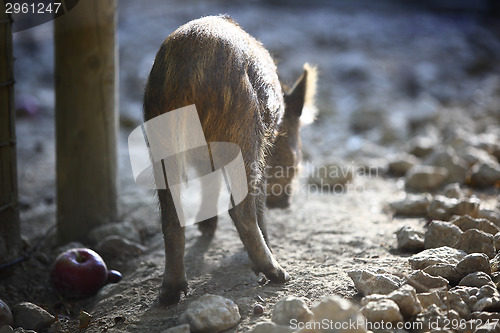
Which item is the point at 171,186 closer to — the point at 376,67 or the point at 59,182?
the point at 59,182

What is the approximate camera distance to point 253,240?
3.11 metres

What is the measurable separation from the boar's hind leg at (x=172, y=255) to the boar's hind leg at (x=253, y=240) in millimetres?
319

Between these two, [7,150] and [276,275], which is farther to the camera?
[7,150]

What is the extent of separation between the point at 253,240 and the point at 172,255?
1.47ft

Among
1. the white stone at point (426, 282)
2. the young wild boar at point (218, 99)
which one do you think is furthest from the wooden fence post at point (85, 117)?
the white stone at point (426, 282)

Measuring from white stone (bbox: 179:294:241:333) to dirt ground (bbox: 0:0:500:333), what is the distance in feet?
0.20

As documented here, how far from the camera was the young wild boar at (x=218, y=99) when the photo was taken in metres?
2.85

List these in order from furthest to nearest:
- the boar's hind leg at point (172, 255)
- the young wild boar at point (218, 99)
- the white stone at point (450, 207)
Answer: the white stone at point (450, 207)
the boar's hind leg at point (172, 255)
the young wild boar at point (218, 99)

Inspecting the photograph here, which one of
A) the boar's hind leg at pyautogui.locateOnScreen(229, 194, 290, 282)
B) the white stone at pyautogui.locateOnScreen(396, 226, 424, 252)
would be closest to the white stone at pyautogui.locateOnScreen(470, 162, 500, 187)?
the white stone at pyautogui.locateOnScreen(396, 226, 424, 252)

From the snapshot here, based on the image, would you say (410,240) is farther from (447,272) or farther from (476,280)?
(476,280)

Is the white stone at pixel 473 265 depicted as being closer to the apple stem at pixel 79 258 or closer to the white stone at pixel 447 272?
the white stone at pixel 447 272

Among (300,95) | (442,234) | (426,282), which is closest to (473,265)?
(426,282)

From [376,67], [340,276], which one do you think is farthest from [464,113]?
[340,276]

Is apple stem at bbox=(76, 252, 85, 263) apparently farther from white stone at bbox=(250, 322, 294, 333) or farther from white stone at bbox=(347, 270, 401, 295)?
white stone at bbox=(347, 270, 401, 295)
